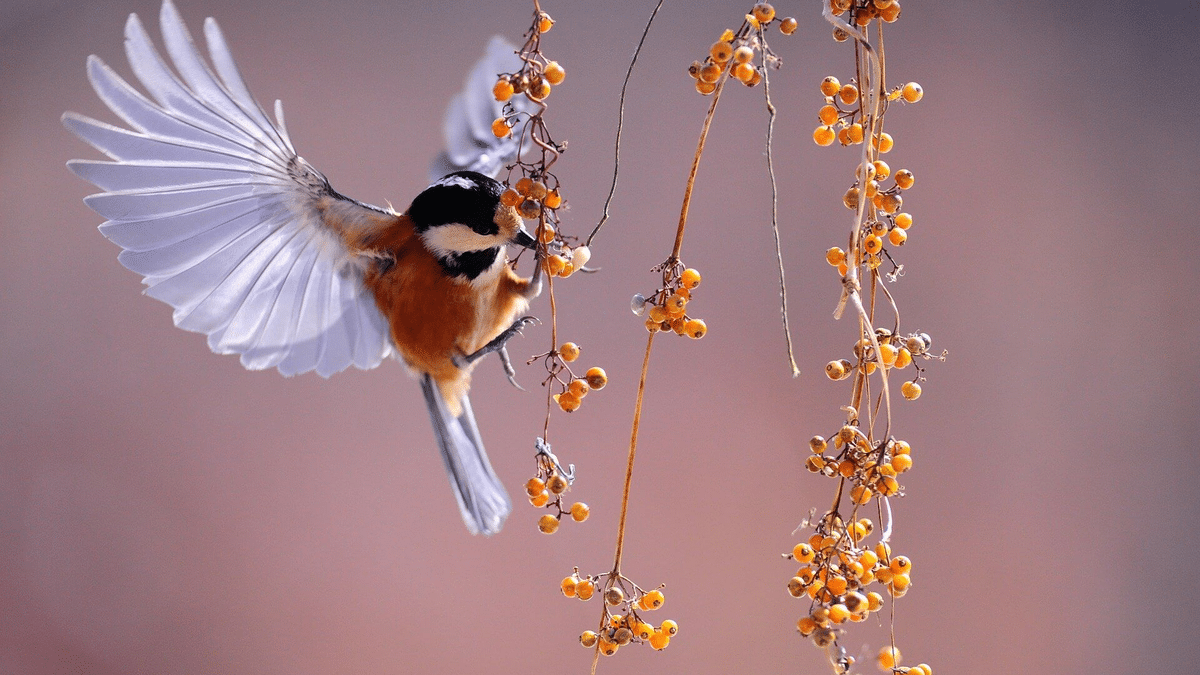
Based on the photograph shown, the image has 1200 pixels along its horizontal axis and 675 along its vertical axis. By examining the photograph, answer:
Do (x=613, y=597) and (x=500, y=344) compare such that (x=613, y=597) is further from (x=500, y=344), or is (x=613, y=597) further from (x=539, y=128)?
(x=500, y=344)

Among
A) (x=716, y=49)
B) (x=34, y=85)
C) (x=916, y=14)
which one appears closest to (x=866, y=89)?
(x=716, y=49)

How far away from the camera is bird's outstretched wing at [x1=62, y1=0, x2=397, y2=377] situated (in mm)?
644

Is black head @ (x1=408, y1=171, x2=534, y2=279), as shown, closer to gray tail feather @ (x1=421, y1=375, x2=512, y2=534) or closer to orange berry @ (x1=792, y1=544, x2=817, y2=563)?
gray tail feather @ (x1=421, y1=375, x2=512, y2=534)

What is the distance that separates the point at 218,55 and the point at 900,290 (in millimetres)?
1176

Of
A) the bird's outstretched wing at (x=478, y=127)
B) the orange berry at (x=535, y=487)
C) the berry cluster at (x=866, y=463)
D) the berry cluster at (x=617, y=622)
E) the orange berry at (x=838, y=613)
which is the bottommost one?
the berry cluster at (x=617, y=622)

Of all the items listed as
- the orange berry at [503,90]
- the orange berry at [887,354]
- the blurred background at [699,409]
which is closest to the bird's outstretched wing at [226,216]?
the orange berry at [503,90]

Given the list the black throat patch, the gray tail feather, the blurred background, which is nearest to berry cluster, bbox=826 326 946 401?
the black throat patch

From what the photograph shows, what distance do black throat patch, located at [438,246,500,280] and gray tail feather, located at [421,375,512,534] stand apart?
0.17m

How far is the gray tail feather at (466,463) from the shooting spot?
0.89 m

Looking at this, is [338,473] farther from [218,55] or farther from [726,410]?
[218,55]

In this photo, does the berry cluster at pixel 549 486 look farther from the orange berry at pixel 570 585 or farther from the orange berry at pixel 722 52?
the orange berry at pixel 722 52

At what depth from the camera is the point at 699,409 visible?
4.83 feet

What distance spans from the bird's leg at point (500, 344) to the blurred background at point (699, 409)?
600 mm

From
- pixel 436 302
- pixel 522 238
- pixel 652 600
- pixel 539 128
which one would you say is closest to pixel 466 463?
pixel 436 302
